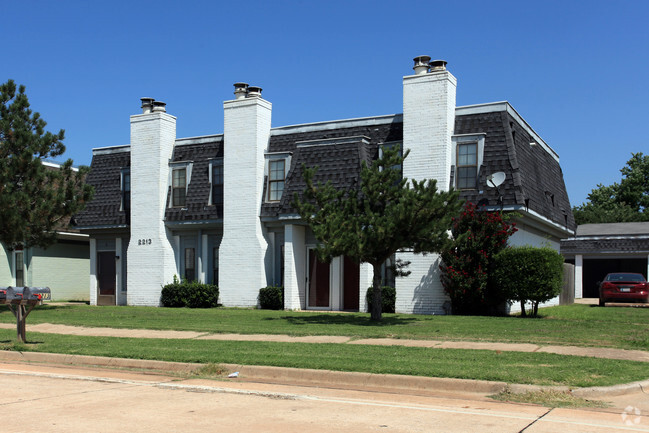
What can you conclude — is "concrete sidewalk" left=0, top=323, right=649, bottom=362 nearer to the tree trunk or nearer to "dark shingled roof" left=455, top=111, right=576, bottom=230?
the tree trunk

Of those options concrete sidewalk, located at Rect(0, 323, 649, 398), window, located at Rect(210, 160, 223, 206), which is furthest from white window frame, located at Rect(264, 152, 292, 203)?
concrete sidewalk, located at Rect(0, 323, 649, 398)

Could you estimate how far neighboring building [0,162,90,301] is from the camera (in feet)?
108

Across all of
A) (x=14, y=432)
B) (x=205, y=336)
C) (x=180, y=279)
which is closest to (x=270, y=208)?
(x=180, y=279)

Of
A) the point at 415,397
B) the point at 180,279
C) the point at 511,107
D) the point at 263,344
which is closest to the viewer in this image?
the point at 415,397

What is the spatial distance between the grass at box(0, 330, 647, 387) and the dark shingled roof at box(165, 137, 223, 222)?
40.7 ft

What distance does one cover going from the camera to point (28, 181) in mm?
23734

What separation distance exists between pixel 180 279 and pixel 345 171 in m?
8.71

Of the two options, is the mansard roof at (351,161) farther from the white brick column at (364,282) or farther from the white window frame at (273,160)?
the white brick column at (364,282)

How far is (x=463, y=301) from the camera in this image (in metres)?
21.7

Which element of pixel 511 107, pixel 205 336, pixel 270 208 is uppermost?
pixel 511 107

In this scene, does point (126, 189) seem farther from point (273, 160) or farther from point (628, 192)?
point (628, 192)

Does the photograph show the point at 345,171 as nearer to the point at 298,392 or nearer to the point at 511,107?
the point at 511,107

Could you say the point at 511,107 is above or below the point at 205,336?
above

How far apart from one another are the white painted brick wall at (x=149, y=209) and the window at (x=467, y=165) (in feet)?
39.1
